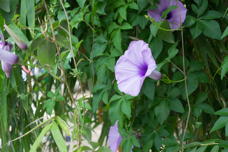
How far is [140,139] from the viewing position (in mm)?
1214

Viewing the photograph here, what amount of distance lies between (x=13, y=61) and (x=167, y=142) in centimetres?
42

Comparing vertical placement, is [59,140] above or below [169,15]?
below

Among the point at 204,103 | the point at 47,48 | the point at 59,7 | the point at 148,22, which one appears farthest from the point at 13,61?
the point at 204,103

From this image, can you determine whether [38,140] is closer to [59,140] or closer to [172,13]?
[59,140]

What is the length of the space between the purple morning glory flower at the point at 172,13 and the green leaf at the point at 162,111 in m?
0.19

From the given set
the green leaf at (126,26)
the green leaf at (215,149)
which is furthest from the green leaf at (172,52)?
the green leaf at (215,149)

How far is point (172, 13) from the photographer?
111 cm

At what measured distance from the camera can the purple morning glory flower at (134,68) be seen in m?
1.05

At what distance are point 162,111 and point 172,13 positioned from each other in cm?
24

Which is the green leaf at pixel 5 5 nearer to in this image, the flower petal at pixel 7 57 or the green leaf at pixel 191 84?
the flower petal at pixel 7 57

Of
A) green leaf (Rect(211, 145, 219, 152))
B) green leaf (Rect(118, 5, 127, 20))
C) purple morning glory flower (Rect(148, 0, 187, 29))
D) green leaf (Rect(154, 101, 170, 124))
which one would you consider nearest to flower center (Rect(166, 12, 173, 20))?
purple morning glory flower (Rect(148, 0, 187, 29))

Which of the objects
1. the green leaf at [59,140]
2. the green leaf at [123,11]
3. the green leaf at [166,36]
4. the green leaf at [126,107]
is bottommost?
the green leaf at [59,140]

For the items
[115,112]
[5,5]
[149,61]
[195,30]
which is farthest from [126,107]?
[5,5]

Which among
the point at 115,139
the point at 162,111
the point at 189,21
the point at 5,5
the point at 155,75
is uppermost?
the point at 5,5
